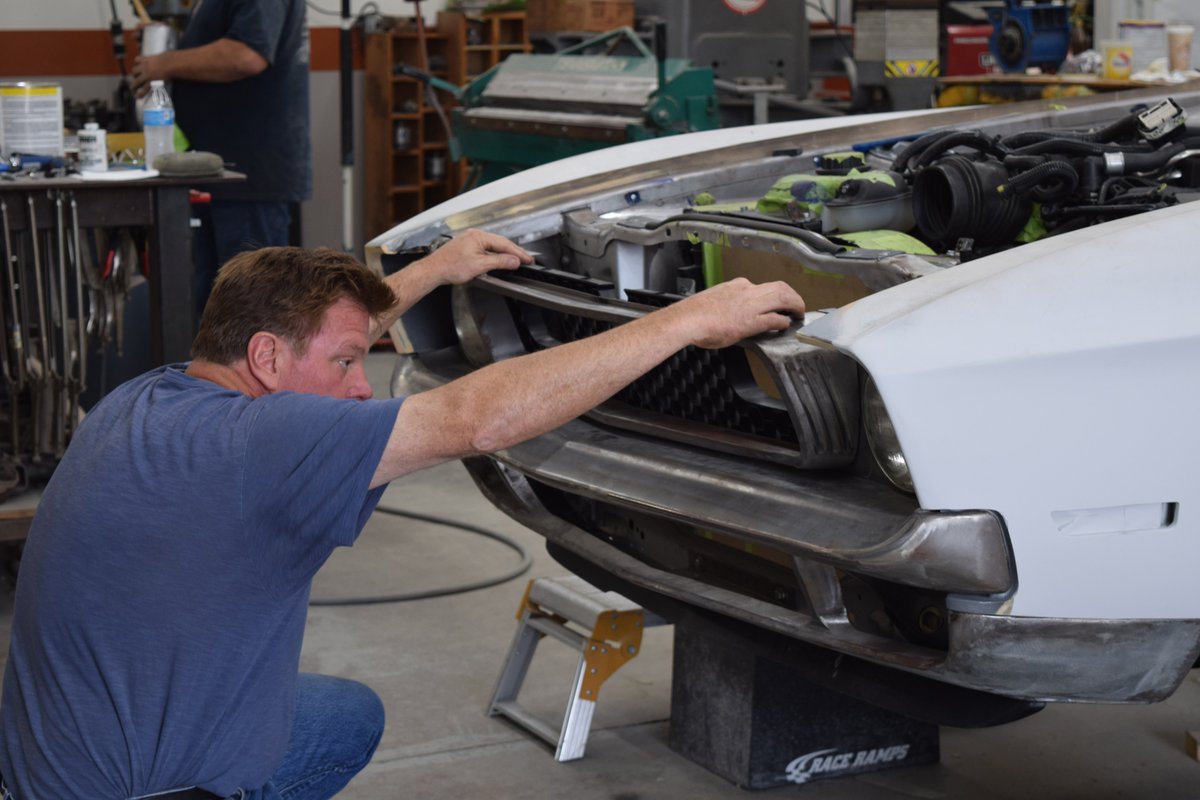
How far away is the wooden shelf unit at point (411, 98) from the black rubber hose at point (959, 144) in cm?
630

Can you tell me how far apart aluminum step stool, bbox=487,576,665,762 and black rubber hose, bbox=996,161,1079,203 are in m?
1.15

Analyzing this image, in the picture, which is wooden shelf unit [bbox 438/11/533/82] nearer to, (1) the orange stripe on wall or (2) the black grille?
(1) the orange stripe on wall

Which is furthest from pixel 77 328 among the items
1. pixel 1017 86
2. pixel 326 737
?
pixel 1017 86

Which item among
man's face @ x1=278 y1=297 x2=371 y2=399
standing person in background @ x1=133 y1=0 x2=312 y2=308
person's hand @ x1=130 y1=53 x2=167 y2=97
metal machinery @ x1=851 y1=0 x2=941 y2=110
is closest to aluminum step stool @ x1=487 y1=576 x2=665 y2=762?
man's face @ x1=278 y1=297 x2=371 y2=399

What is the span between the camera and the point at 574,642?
3.04m

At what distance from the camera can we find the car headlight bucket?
2.00 metres

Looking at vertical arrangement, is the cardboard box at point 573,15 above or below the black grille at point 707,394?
above

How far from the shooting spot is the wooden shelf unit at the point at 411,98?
894 cm

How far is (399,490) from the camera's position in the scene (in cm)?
499

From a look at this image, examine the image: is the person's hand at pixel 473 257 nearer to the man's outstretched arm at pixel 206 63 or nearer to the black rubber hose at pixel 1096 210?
the black rubber hose at pixel 1096 210

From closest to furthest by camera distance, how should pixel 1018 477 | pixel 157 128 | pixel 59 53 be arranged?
pixel 1018 477
pixel 157 128
pixel 59 53

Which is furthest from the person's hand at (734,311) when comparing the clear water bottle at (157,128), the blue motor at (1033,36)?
the blue motor at (1033,36)

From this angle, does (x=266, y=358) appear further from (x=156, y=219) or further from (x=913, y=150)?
(x=156, y=219)

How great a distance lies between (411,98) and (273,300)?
7364 millimetres
